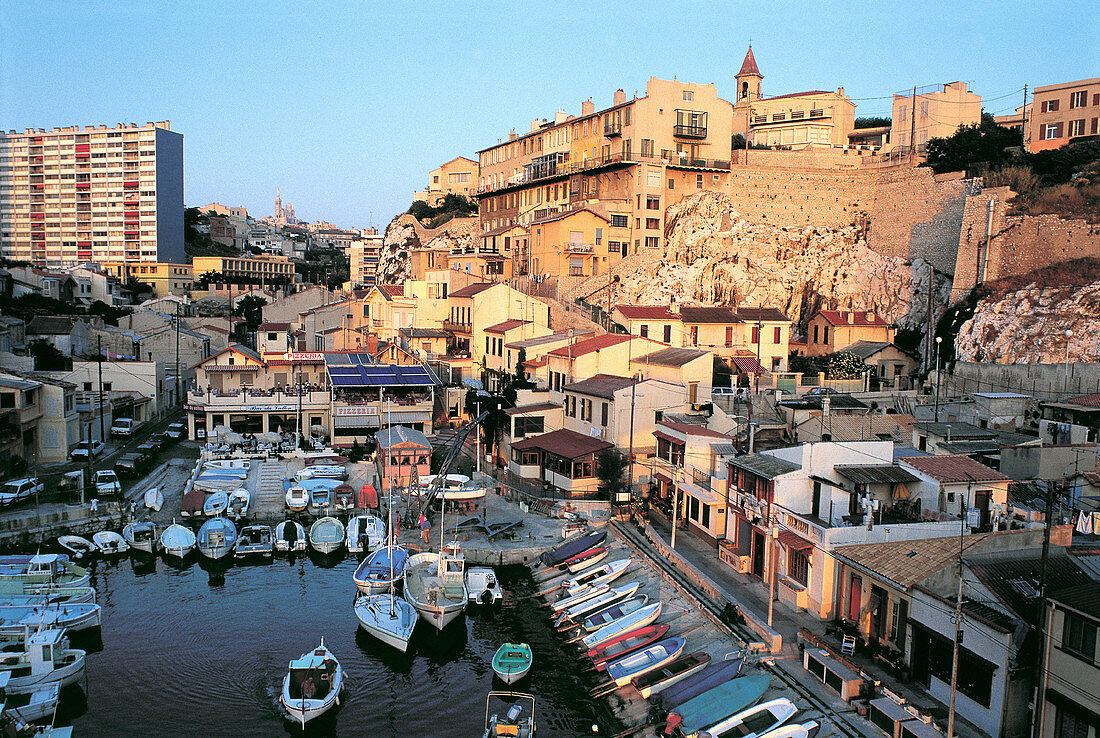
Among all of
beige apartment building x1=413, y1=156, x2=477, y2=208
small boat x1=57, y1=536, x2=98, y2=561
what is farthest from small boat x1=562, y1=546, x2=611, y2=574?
beige apartment building x1=413, y1=156, x2=477, y2=208

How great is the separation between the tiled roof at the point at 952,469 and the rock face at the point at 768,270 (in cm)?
2740

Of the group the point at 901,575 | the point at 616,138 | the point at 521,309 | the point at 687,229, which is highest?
the point at 616,138

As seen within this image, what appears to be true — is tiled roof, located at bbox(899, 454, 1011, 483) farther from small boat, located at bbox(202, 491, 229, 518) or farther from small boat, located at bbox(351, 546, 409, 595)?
small boat, located at bbox(202, 491, 229, 518)

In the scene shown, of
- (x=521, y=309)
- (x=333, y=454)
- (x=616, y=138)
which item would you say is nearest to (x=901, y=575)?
(x=333, y=454)

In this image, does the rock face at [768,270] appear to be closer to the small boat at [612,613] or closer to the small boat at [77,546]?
the small boat at [612,613]

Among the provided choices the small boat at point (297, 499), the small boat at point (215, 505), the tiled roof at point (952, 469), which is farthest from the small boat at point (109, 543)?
the tiled roof at point (952, 469)

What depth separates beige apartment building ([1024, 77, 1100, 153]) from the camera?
51.1 metres

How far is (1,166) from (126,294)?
3722 cm

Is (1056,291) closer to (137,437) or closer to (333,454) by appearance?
(333,454)

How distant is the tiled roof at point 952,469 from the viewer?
20.5 meters

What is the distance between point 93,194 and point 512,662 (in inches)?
3654

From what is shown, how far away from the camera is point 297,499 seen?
99.6 feet

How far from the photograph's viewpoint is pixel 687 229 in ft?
167

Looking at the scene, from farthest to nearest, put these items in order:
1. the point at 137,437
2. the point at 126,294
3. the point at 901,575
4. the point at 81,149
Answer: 1. the point at 81,149
2. the point at 126,294
3. the point at 137,437
4. the point at 901,575
